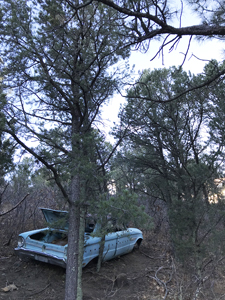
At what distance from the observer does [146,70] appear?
27.7ft

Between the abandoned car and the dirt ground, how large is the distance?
0.52 meters

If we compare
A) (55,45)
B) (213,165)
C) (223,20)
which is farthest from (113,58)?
(213,165)

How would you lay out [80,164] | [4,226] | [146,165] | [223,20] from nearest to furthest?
[223,20], [80,164], [146,165], [4,226]

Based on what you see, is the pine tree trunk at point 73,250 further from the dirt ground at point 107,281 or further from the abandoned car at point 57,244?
the dirt ground at point 107,281

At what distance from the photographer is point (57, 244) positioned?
6555 millimetres

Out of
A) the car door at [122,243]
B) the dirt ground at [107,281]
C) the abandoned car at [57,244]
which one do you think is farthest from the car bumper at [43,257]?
the car door at [122,243]

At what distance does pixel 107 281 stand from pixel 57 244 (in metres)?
1.66

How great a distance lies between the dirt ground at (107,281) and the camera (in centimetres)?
514

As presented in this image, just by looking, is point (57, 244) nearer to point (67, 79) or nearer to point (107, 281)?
point (107, 281)

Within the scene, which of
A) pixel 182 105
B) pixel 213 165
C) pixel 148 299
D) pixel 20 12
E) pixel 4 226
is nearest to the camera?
pixel 20 12

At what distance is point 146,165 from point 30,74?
4.81 meters

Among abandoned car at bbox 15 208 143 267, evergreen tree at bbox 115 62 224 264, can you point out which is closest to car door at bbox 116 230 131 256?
abandoned car at bbox 15 208 143 267

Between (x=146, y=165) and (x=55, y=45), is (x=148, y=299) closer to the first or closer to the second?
(x=146, y=165)

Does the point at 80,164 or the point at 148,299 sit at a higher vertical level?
the point at 80,164
